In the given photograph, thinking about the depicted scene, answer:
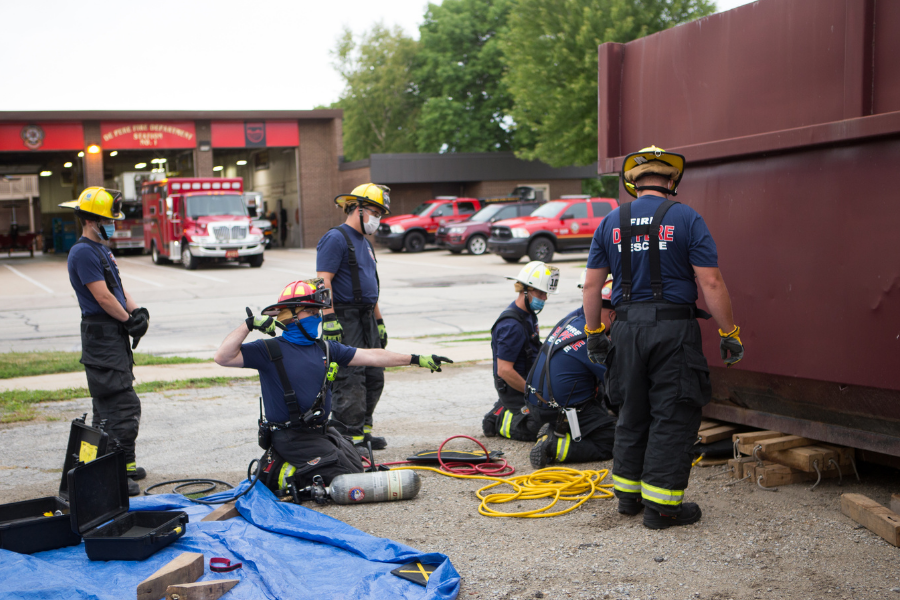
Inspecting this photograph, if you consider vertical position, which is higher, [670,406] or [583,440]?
[670,406]

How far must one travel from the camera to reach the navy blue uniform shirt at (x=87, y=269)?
5.04m

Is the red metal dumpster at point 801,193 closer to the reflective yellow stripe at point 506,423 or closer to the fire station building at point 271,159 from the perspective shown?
the reflective yellow stripe at point 506,423

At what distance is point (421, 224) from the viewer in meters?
29.9

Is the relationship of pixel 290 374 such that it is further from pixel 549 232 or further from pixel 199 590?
pixel 549 232

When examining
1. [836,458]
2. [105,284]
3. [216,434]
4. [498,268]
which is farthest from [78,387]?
[498,268]

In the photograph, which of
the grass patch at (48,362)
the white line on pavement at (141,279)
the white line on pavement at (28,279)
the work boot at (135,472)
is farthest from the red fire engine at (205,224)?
the work boot at (135,472)

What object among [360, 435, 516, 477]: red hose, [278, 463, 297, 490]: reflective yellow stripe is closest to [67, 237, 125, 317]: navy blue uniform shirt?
[278, 463, 297, 490]: reflective yellow stripe

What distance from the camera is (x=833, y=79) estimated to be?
439 cm

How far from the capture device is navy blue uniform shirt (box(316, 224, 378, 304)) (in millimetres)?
5855

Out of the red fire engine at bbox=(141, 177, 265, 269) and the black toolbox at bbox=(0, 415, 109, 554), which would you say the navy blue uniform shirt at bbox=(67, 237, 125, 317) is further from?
the red fire engine at bbox=(141, 177, 265, 269)

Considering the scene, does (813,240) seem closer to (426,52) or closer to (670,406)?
(670,406)

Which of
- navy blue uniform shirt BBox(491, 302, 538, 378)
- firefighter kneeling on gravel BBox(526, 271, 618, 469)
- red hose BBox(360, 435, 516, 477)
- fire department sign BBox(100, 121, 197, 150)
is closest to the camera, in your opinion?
red hose BBox(360, 435, 516, 477)

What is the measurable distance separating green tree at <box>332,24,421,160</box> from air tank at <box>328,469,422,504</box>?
4660 centimetres

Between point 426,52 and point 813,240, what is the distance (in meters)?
43.6
